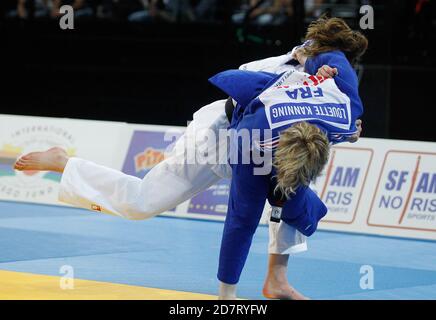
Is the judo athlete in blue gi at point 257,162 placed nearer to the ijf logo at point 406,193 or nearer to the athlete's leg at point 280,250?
the athlete's leg at point 280,250

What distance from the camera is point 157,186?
17.3 ft

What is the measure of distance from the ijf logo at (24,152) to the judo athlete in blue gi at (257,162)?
3.27 meters

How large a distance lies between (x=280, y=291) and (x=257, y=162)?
849mm

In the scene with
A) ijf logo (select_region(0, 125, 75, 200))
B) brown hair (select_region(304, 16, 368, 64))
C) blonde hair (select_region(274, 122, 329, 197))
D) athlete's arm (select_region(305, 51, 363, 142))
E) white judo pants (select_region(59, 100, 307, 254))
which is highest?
brown hair (select_region(304, 16, 368, 64))

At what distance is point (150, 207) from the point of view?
5.25m

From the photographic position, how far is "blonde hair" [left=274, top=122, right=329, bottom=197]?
15.5 ft

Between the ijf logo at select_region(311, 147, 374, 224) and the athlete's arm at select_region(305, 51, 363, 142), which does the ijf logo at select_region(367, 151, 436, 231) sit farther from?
the athlete's arm at select_region(305, 51, 363, 142)

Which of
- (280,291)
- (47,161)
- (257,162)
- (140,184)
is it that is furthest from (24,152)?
(257,162)

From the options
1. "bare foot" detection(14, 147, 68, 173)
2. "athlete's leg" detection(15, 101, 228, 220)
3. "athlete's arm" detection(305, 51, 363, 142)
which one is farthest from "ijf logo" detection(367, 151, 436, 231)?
"bare foot" detection(14, 147, 68, 173)

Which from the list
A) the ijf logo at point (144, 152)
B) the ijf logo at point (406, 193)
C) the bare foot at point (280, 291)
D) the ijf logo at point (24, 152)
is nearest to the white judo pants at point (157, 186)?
the bare foot at point (280, 291)

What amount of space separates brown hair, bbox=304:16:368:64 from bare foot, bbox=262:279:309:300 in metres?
1.37

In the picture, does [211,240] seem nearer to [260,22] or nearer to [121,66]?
[260,22]

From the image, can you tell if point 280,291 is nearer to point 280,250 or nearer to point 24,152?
point 280,250
